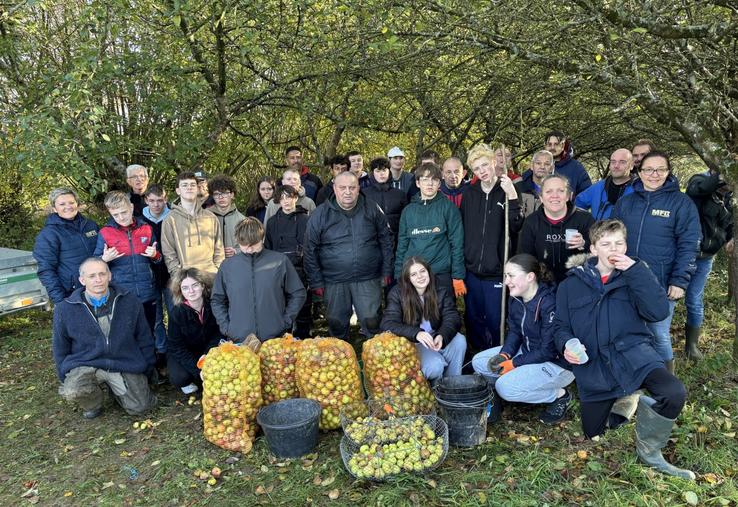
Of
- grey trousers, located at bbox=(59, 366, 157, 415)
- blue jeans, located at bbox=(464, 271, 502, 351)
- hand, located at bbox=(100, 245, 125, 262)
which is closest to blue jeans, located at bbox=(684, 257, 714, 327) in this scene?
blue jeans, located at bbox=(464, 271, 502, 351)

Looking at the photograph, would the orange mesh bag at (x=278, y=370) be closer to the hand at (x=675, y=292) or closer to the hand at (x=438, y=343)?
the hand at (x=438, y=343)

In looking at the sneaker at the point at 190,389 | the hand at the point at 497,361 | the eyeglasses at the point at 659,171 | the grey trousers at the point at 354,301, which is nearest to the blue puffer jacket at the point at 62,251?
the sneaker at the point at 190,389

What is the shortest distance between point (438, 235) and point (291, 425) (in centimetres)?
217

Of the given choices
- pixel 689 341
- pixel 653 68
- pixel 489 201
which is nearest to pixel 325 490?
pixel 489 201

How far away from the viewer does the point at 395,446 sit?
3475 mm

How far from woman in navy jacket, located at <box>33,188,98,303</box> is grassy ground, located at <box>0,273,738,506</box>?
1.25 metres

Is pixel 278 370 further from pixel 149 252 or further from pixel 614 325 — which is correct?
pixel 614 325

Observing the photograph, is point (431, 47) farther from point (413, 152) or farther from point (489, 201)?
point (413, 152)

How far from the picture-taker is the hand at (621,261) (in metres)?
3.45

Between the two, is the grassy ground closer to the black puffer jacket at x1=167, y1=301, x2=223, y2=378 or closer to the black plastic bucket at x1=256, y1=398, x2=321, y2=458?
the black plastic bucket at x1=256, y1=398, x2=321, y2=458

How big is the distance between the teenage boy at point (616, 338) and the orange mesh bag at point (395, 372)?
1112 millimetres

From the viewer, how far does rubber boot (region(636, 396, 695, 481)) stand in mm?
3223

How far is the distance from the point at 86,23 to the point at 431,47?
11.4 feet

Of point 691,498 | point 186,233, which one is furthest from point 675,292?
point 186,233
